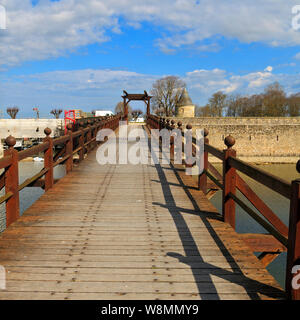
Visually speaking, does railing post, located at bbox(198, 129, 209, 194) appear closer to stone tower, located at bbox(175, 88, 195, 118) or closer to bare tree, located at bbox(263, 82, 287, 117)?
stone tower, located at bbox(175, 88, 195, 118)

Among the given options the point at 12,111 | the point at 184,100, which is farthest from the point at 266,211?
the point at 12,111

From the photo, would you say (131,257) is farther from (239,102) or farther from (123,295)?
(239,102)

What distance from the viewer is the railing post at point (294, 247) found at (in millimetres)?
2342

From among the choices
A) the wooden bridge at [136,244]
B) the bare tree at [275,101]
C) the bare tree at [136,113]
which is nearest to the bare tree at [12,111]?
the bare tree at [136,113]

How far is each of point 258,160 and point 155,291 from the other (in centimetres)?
3791

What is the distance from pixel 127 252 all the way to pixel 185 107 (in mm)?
53740

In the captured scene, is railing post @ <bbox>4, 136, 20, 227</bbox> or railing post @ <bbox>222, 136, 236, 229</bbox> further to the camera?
railing post @ <bbox>222, 136, 236, 229</bbox>

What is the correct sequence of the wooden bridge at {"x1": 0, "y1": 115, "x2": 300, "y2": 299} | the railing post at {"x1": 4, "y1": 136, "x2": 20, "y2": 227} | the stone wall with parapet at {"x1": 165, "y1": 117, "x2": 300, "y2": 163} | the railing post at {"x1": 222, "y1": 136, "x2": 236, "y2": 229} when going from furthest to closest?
the stone wall with parapet at {"x1": 165, "y1": 117, "x2": 300, "y2": 163}, the railing post at {"x1": 222, "y1": 136, "x2": 236, "y2": 229}, the railing post at {"x1": 4, "y1": 136, "x2": 20, "y2": 227}, the wooden bridge at {"x1": 0, "y1": 115, "x2": 300, "y2": 299}

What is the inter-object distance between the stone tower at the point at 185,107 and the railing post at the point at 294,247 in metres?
53.8

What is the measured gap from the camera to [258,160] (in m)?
38.5

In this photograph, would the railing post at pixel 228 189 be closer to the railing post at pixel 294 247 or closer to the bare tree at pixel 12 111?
the railing post at pixel 294 247

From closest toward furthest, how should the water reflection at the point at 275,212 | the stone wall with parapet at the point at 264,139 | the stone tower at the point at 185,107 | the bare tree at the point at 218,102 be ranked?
the water reflection at the point at 275,212
the stone wall with parapet at the point at 264,139
the stone tower at the point at 185,107
the bare tree at the point at 218,102

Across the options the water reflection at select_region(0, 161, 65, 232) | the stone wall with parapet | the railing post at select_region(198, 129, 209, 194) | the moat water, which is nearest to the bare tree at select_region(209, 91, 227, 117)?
the stone wall with parapet

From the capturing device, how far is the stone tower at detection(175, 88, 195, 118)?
55.7m
